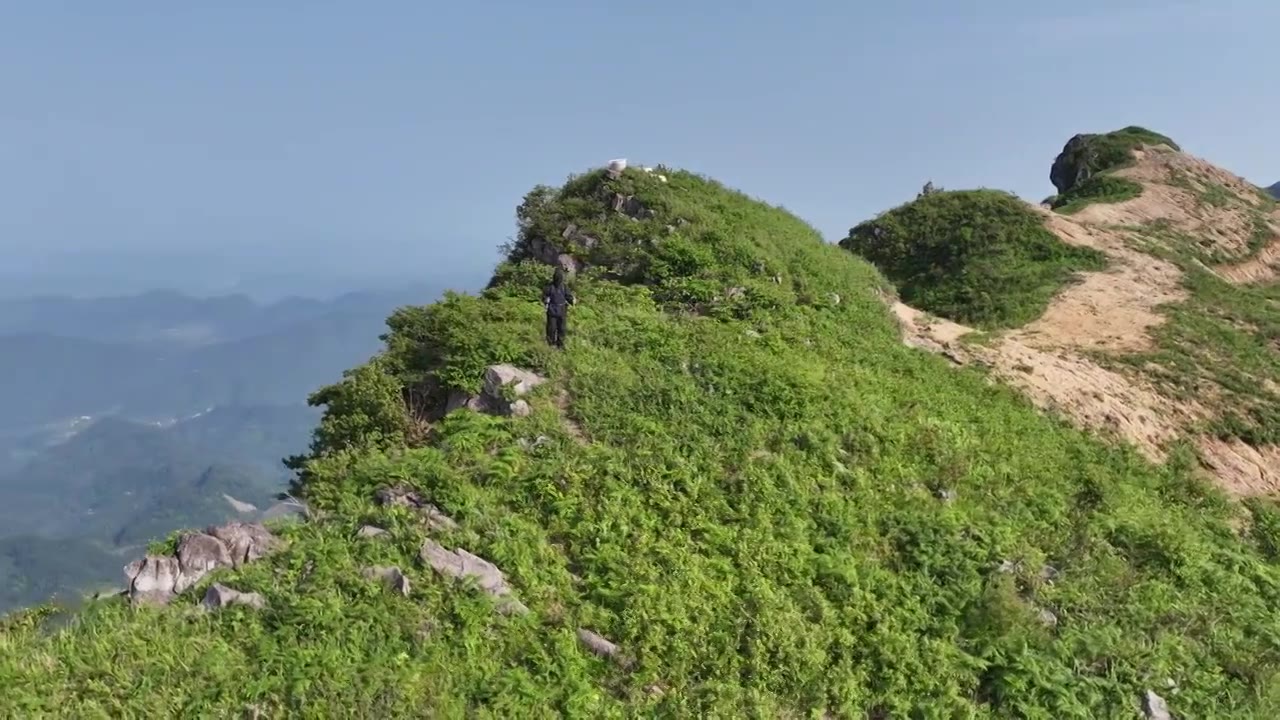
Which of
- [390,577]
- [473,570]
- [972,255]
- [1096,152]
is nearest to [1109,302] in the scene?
[972,255]

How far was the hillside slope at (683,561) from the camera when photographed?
7.91 m

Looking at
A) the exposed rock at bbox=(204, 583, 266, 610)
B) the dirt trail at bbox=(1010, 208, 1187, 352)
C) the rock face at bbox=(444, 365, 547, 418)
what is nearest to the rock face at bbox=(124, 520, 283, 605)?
the exposed rock at bbox=(204, 583, 266, 610)

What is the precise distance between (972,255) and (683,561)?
2699cm

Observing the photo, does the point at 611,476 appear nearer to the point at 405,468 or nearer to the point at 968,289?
the point at 405,468

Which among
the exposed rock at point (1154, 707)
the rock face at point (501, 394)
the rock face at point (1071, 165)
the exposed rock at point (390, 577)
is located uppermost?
the rock face at point (1071, 165)

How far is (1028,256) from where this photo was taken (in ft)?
107

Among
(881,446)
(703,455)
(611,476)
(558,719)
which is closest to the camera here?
(558,719)

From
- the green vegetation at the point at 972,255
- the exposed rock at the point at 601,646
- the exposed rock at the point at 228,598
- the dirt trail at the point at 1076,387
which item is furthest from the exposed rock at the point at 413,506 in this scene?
the green vegetation at the point at 972,255


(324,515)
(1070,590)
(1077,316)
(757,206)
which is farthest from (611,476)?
(1077,316)

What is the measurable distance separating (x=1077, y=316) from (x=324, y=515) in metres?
25.1

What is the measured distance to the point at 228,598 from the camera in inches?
327

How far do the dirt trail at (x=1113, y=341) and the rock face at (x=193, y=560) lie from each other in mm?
16380

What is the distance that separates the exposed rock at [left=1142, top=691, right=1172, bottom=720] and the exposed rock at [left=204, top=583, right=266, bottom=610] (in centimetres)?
1044

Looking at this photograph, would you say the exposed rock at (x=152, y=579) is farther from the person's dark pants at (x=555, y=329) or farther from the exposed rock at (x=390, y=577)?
the person's dark pants at (x=555, y=329)
